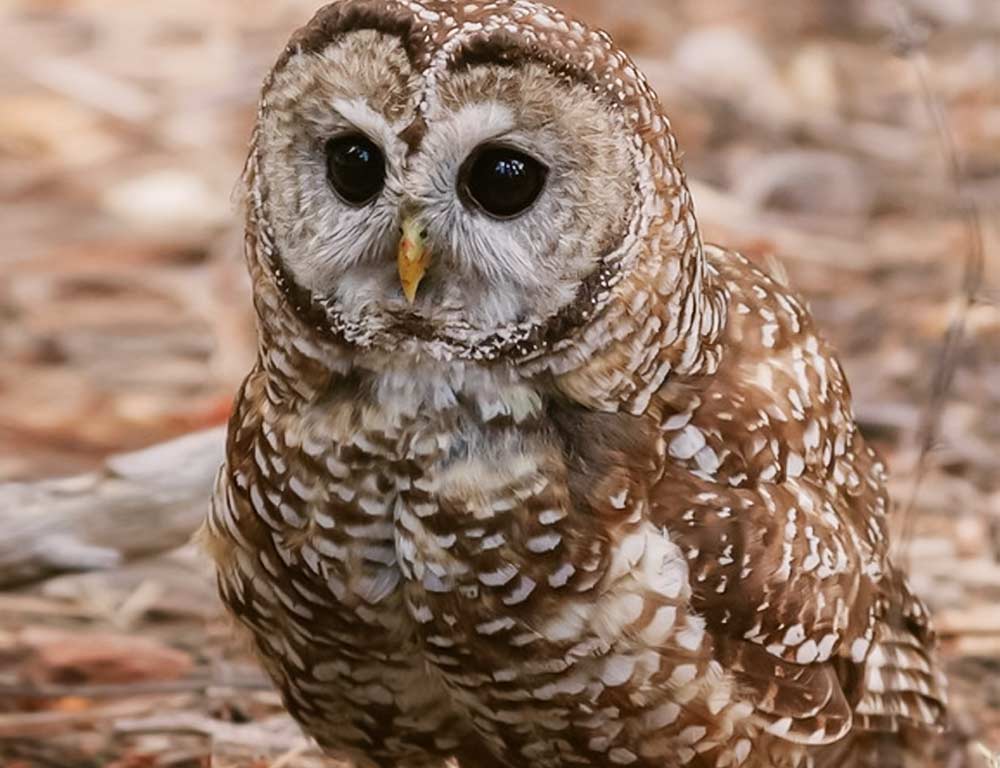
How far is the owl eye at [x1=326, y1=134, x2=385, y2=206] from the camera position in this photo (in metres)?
2.96

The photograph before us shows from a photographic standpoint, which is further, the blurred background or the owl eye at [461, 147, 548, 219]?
the blurred background

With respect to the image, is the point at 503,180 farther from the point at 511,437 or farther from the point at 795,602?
the point at 795,602

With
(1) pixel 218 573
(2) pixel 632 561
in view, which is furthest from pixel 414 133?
(1) pixel 218 573

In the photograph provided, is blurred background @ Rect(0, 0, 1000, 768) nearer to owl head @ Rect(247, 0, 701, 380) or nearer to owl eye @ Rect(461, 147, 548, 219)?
owl head @ Rect(247, 0, 701, 380)

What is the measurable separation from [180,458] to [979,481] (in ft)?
7.68

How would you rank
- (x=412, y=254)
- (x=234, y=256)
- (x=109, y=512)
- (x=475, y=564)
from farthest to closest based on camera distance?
1. (x=234, y=256)
2. (x=109, y=512)
3. (x=475, y=564)
4. (x=412, y=254)

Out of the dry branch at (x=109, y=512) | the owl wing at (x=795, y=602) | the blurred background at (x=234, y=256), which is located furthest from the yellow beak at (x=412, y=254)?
the dry branch at (x=109, y=512)

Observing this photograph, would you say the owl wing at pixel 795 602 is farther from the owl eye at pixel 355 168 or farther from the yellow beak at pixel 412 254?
the owl eye at pixel 355 168

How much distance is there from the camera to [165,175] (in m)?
7.18

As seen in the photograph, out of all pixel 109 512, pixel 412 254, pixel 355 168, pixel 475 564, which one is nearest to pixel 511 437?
pixel 475 564

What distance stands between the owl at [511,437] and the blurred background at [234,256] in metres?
0.37

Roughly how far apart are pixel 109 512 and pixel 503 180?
160 centimetres

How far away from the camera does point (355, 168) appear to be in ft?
9.80

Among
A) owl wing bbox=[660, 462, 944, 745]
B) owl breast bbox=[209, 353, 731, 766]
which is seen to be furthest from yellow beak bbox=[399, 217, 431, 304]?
owl wing bbox=[660, 462, 944, 745]
